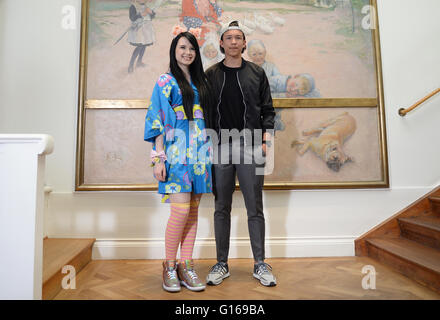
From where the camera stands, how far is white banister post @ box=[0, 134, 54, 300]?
3.39 feet

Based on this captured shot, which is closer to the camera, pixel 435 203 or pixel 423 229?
pixel 423 229

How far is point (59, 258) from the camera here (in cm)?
167

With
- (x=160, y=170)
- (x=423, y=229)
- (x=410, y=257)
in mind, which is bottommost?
(x=410, y=257)

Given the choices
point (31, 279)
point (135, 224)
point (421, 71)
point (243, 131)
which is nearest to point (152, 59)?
point (243, 131)

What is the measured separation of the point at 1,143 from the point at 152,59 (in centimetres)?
142

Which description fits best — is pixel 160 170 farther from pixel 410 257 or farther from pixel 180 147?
pixel 410 257

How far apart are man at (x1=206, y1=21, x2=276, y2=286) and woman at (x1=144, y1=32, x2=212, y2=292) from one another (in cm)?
15

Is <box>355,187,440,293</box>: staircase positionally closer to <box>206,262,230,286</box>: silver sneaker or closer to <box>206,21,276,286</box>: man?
<box>206,21,276,286</box>: man

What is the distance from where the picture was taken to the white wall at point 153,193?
2131 millimetres

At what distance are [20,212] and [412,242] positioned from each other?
2345 mm

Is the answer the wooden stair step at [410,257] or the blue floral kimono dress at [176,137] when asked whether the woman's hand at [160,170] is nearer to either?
the blue floral kimono dress at [176,137]

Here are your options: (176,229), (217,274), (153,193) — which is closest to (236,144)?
(176,229)

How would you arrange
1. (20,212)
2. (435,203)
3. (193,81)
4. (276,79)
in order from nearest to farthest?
1. (20,212)
2. (193,81)
3. (435,203)
4. (276,79)
